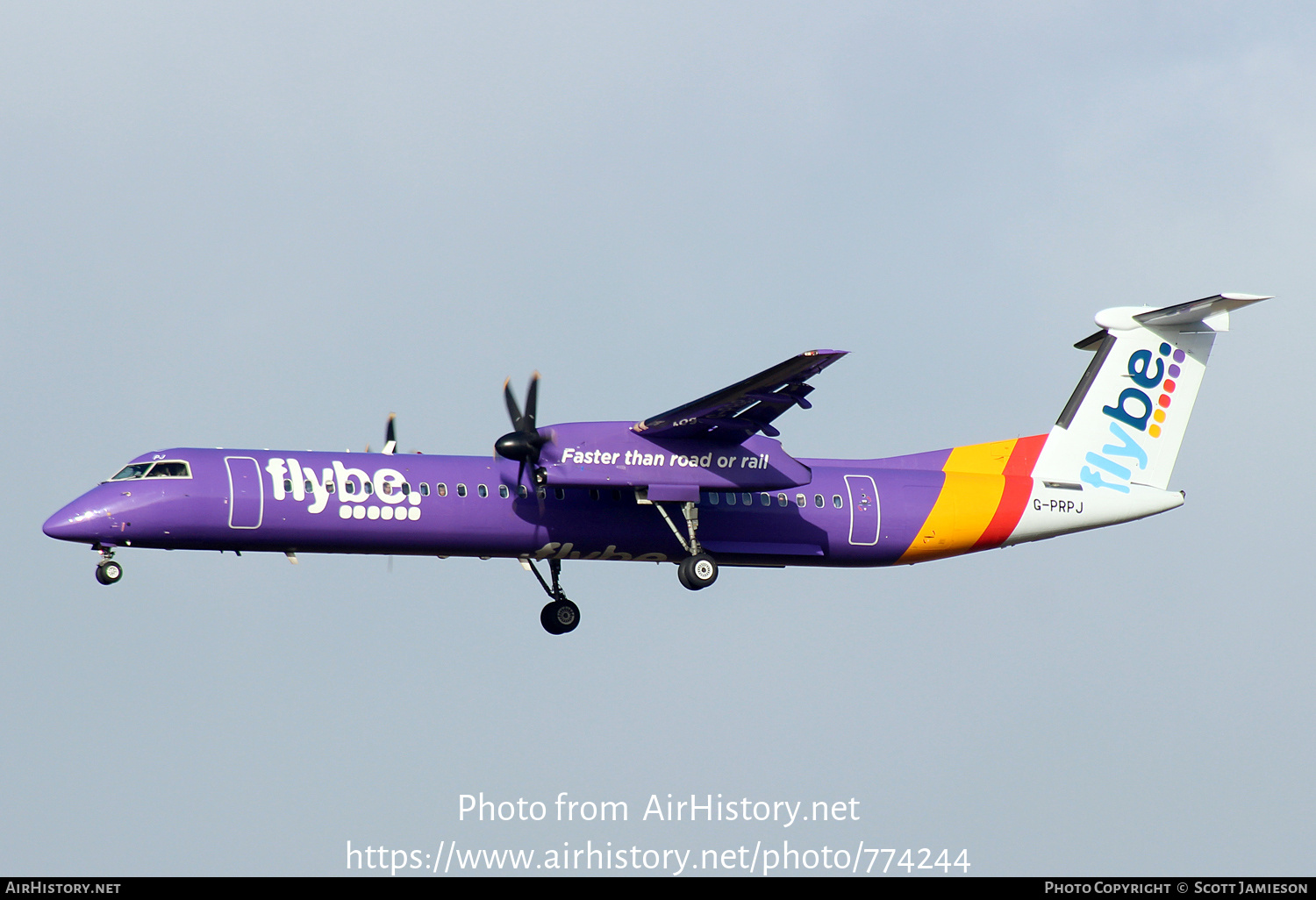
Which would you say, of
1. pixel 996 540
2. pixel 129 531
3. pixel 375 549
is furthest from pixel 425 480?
pixel 996 540

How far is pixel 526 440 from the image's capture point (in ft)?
80.8

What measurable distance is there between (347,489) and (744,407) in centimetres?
637

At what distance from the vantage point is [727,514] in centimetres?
2659

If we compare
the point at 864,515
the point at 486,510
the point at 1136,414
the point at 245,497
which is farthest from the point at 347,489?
the point at 1136,414

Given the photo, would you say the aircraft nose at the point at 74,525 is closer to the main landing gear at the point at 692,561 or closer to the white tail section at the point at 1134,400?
the main landing gear at the point at 692,561

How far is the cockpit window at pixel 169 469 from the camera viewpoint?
79.5 ft

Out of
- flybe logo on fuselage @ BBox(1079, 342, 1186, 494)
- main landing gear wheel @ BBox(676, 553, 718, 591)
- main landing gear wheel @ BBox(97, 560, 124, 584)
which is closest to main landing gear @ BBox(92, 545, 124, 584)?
main landing gear wheel @ BBox(97, 560, 124, 584)

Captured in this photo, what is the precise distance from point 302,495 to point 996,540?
12.1 m

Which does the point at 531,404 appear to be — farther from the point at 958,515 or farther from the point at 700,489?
the point at 958,515

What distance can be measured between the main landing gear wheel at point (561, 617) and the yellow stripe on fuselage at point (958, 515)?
19.1 feet

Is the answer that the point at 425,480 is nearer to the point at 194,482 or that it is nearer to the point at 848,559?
the point at 194,482

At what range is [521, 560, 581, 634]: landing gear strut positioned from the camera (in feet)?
90.3

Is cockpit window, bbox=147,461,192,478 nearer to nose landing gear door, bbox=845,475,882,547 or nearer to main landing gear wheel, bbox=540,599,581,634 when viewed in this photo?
main landing gear wheel, bbox=540,599,581,634
